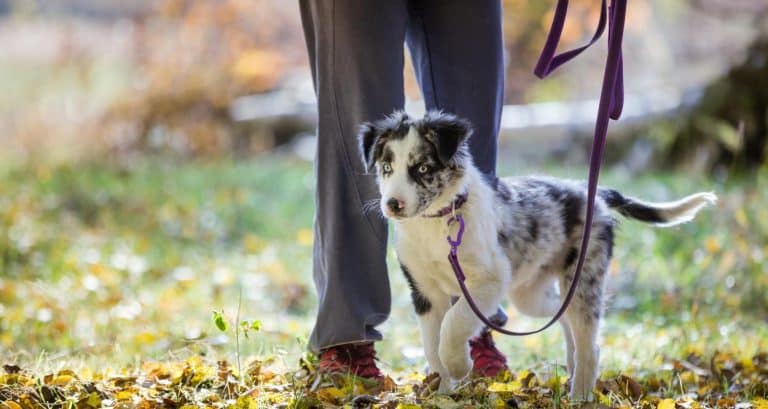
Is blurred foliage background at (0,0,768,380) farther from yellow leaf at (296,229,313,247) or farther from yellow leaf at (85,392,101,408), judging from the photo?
yellow leaf at (85,392,101,408)

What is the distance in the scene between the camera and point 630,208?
12.9 ft

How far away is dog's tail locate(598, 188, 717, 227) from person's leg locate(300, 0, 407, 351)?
105cm

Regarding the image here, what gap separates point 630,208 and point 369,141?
126cm

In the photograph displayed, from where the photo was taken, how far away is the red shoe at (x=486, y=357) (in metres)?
3.86

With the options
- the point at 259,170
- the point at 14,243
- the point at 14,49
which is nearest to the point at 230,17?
the point at 14,49

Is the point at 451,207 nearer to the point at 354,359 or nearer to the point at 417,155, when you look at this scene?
the point at 417,155

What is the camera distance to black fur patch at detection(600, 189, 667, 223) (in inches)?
153

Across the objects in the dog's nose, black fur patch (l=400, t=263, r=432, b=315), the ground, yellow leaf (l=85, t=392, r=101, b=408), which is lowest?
the ground

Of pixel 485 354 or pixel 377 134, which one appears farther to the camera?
pixel 485 354

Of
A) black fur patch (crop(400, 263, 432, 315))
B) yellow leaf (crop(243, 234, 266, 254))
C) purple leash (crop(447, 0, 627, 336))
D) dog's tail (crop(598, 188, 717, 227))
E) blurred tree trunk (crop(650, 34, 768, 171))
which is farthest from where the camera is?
blurred tree trunk (crop(650, 34, 768, 171))

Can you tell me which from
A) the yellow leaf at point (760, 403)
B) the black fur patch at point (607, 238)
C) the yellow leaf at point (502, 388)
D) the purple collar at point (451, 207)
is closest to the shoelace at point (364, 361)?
the yellow leaf at point (502, 388)

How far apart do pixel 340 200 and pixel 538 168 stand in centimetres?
706

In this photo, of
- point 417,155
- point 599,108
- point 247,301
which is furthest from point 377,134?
point 247,301

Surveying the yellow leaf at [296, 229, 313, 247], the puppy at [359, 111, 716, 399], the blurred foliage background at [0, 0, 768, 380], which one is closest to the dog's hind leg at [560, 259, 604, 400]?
the puppy at [359, 111, 716, 399]
